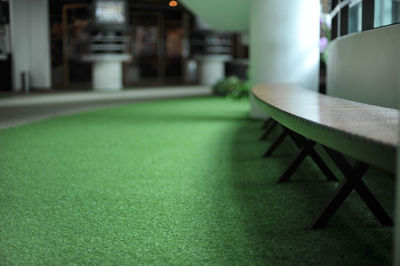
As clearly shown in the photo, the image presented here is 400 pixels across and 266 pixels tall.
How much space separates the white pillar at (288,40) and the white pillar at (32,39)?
8.02 meters

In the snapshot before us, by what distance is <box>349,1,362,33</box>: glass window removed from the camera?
3793 mm

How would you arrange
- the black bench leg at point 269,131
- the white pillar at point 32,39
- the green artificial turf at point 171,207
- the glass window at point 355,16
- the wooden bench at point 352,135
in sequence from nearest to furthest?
1. the wooden bench at point 352,135
2. the green artificial turf at point 171,207
3. the glass window at point 355,16
4. the black bench leg at point 269,131
5. the white pillar at point 32,39

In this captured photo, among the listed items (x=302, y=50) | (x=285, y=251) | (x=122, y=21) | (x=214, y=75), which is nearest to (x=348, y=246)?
(x=285, y=251)

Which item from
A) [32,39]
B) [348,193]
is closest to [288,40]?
[348,193]

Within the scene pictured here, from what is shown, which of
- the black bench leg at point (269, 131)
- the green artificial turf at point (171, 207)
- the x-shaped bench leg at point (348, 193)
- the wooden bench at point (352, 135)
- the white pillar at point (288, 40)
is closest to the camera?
the wooden bench at point (352, 135)

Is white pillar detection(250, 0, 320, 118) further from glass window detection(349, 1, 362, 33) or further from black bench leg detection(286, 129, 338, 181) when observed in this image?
black bench leg detection(286, 129, 338, 181)

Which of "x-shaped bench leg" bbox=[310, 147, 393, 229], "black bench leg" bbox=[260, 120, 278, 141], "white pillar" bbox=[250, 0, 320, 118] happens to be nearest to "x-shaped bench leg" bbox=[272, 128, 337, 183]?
"x-shaped bench leg" bbox=[310, 147, 393, 229]

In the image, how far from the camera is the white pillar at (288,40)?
19.6 feet

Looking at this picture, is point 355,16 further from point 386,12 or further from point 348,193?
point 348,193

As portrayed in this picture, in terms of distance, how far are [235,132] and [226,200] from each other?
109 inches

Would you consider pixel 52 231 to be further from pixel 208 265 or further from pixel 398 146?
pixel 398 146

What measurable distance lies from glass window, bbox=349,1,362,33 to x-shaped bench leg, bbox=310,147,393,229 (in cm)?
194

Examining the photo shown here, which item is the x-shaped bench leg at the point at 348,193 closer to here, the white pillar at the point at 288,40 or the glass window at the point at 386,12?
the glass window at the point at 386,12

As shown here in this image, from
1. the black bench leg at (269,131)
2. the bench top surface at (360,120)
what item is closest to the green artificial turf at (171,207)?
the black bench leg at (269,131)
